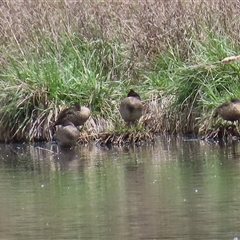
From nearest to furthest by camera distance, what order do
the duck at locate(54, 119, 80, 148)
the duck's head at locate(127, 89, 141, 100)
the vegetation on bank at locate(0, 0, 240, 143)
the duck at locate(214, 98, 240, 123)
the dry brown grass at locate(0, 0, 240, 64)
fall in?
the duck at locate(214, 98, 240, 123) → the duck at locate(54, 119, 80, 148) → the duck's head at locate(127, 89, 141, 100) → the vegetation on bank at locate(0, 0, 240, 143) → the dry brown grass at locate(0, 0, 240, 64)

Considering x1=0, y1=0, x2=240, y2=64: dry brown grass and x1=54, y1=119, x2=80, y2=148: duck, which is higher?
x1=0, y1=0, x2=240, y2=64: dry brown grass

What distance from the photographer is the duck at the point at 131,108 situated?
591 inches

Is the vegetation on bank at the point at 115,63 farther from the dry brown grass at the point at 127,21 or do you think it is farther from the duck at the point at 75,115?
the duck at the point at 75,115

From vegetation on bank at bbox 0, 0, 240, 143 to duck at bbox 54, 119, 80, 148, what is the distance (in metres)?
0.41

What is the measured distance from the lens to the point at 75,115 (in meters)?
15.0

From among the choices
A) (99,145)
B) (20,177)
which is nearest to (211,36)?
(99,145)

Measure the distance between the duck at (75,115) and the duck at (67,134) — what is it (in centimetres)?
8

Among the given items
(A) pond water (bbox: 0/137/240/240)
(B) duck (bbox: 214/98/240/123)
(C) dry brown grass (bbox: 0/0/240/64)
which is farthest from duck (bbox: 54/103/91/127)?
(C) dry brown grass (bbox: 0/0/240/64)

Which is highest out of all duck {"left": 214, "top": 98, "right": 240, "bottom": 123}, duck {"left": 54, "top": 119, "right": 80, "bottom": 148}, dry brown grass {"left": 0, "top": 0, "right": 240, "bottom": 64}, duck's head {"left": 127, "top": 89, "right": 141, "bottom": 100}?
dry brown grass {"left": 0, "top": 0, "right": 240, "bottom": 64}

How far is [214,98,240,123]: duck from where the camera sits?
1452cm

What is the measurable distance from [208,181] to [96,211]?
1.81 m

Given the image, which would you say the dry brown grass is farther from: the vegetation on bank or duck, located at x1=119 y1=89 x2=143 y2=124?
duck, located at x1=119 y1=89 x2=143 y2=124

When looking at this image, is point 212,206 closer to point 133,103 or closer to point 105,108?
point 133,103

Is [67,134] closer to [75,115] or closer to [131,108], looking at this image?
[75,115]
